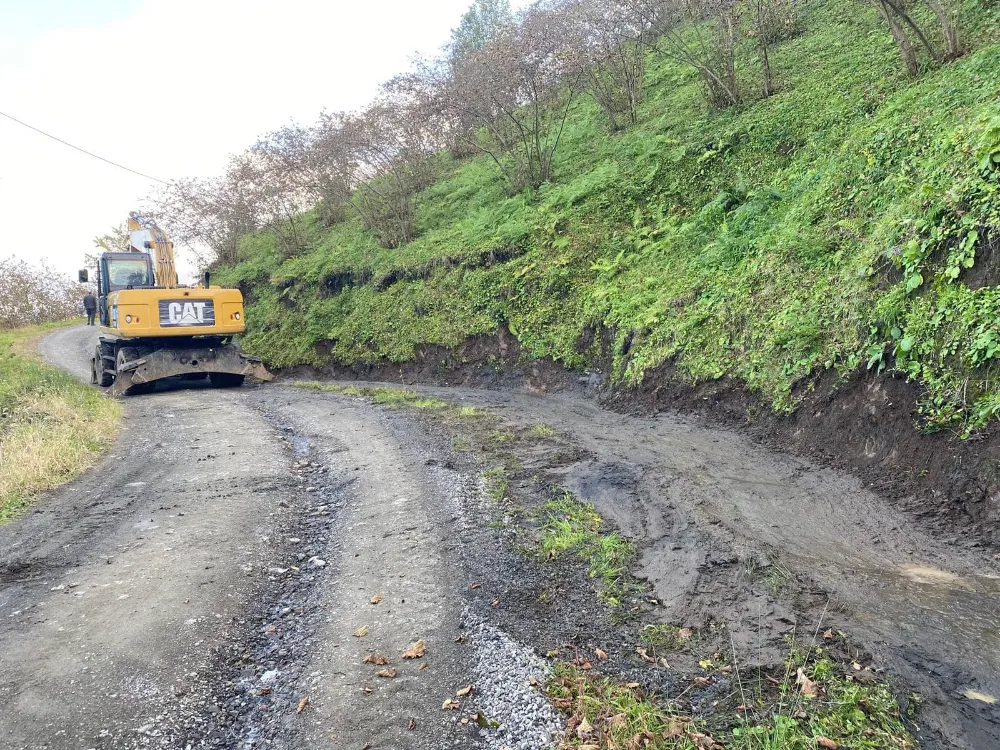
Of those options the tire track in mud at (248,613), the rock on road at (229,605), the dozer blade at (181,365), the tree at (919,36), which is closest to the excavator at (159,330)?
the dozer blade at (181,365)

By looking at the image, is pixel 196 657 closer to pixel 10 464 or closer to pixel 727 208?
pixel 10 464

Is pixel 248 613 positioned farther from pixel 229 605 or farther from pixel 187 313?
pixel 187 313

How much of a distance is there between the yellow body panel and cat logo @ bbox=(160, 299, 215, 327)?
48 millimetres

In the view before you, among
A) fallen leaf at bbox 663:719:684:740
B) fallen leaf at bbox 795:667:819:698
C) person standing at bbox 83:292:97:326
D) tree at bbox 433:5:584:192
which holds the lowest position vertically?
fallen leaf at bbox 663:719:684:740

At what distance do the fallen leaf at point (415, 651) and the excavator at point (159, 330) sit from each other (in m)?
13.5

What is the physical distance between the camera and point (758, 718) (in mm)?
→ 3426

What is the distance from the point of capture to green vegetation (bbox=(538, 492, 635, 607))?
16.7 ft

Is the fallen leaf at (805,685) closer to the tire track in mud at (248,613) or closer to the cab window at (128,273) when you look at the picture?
the tire track in mud at (248,613)

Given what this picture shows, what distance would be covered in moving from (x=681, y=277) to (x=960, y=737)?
29.5 ft

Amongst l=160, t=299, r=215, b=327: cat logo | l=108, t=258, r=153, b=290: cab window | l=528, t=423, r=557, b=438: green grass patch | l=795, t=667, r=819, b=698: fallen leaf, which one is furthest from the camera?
l=108, t=258, r=153, b=290: cab window

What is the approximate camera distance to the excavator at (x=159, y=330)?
50.5 ft

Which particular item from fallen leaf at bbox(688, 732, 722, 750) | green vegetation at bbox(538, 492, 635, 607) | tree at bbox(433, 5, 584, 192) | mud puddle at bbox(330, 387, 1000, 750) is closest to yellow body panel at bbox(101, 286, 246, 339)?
tree at bbox(433, 5, 584, 192)

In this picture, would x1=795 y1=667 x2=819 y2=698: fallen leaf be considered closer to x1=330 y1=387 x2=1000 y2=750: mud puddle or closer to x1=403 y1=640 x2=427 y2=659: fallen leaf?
x1=330 y1=387 x2=1000 y2=750: mud puddle

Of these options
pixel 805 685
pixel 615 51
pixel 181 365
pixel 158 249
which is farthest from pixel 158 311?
pixel 805 685
